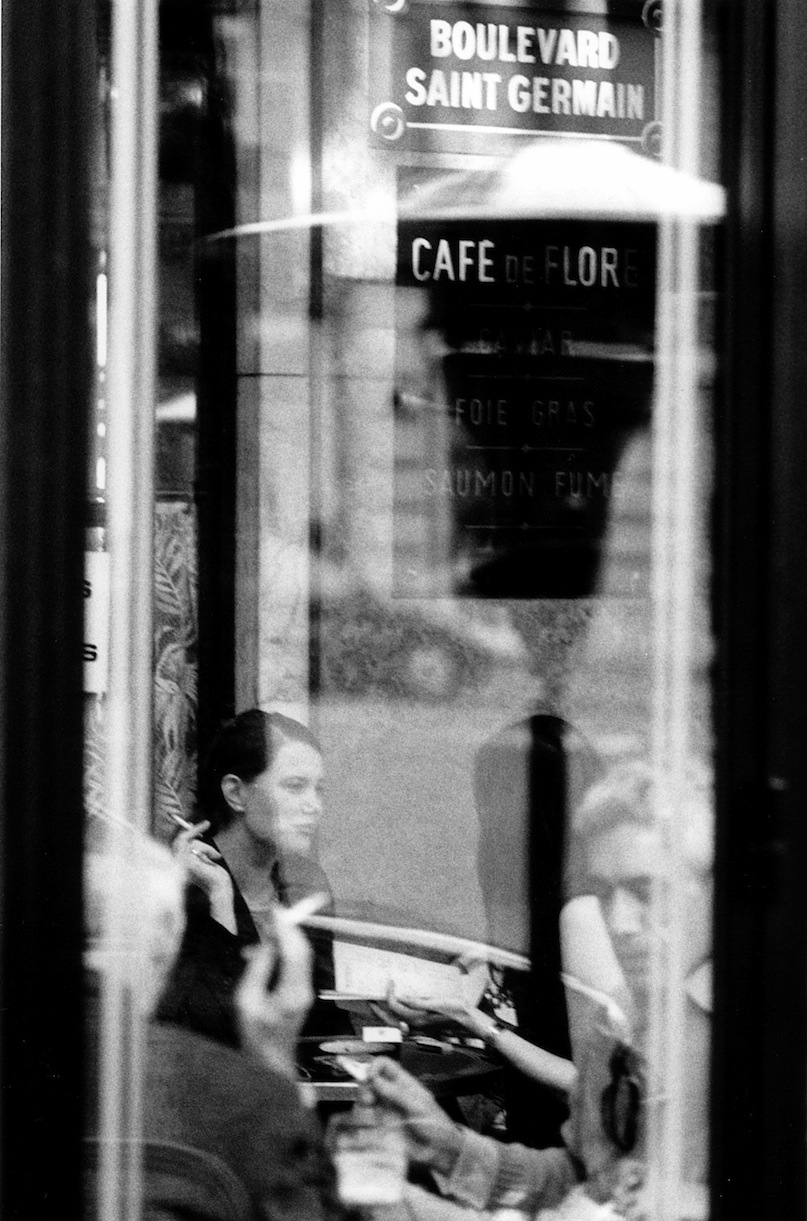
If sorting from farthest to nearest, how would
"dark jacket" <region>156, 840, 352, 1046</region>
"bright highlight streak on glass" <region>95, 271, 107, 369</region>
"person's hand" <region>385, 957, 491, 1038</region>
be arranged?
"person's hand" <region>385, 957, 491, 1038</region> → "dark jacket" <region>156, 840, 352, 1046</region> → "bright highlight streak on glass" <region>95, 271, 107, 369</region>

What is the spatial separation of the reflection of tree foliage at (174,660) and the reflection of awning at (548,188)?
20.0 inches

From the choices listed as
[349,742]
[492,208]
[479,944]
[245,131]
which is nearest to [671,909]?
[479,944]

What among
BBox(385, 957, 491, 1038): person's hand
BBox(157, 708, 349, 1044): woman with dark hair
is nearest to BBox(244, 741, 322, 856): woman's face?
BBox(157, 708, 349, 1044): woman with dark hair

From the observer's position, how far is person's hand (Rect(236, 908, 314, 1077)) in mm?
1941

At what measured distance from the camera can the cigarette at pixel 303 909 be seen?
1.99m

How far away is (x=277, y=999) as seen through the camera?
196 centimetres

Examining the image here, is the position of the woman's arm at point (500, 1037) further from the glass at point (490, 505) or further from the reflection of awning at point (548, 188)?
the reflection of awning at point (548, 188)

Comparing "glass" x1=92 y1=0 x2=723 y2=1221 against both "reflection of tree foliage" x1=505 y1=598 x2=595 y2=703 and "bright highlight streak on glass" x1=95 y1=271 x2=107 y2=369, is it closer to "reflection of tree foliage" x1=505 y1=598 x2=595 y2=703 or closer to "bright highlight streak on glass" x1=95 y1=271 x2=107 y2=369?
"reflection of tree foliage" x1=505 y1=598 x2=595 y2=703

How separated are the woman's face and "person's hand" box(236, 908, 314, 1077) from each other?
9 cm

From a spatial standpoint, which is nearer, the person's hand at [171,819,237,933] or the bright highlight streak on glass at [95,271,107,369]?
the bright highlight streak on glass at [95,271,107,369]

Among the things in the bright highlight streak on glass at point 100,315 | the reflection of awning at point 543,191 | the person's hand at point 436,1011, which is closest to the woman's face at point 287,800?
the person's hand at point 436,1011

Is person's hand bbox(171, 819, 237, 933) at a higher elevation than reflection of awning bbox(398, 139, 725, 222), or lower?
lower

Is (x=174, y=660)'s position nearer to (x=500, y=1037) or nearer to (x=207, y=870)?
(x=207, y=870)

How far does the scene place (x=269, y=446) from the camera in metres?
2.01
